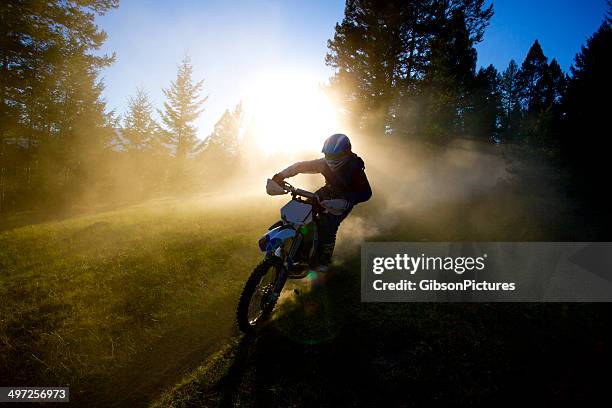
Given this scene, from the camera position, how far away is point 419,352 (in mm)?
3680

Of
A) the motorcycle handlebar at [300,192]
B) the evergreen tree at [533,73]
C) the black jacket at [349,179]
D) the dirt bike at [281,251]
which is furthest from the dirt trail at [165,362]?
the evergreen tree at [533,73]

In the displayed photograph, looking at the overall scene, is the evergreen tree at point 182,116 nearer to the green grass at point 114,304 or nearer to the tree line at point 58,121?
the tree line at point 58,121

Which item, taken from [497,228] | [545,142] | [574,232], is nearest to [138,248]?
[497,228]

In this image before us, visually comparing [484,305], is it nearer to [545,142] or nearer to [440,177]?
[545,142]

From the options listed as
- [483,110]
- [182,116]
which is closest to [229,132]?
[182,116]

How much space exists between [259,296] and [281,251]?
80cm

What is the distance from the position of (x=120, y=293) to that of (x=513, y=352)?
21.8ft

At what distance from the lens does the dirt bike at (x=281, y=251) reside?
4.06 metres

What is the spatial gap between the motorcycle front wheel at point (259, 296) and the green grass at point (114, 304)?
1.89ft

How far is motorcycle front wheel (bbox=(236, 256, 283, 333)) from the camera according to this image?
3.97 metres

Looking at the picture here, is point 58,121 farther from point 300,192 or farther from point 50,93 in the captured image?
point 300,192

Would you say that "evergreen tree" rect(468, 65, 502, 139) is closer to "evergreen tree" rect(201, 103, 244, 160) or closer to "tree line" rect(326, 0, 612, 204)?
"tree line" rect(326, 0, 612, 204)

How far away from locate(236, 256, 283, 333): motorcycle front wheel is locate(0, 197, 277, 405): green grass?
575mm

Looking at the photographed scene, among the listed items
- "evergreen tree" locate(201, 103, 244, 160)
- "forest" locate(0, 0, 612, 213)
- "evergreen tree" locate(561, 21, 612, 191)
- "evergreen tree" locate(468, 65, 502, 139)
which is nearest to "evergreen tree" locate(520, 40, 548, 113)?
"evergreen tree" locate(468, 65, 502, 139)
